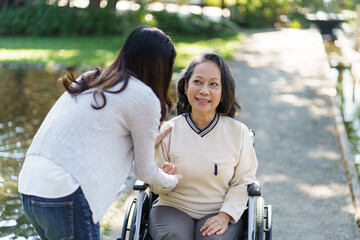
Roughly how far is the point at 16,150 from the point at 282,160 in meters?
3.21

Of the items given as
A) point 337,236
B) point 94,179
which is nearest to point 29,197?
point 94,179

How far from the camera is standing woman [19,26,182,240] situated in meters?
2.20

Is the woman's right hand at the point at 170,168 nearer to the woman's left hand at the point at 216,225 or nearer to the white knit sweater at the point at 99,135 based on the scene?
the woman's left hand at the point at 216,225

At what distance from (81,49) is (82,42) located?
5.63ft

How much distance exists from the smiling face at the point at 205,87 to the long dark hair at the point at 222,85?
3 centimetres

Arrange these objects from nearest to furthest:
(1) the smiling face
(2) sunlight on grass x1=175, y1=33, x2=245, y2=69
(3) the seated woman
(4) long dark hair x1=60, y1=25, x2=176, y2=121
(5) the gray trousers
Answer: (4) long dark hair x1=60, y1=25, x2=176, y2=121 → (5) the gray trousers → (3) the seated woman → (1) the smiling face → (2) sunlight on grass x1=175, y1=33, x2=245, y2=69

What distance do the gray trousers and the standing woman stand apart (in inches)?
25.0

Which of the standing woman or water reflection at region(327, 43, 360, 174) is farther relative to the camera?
water reflection at region(327, 43, 360, 174)

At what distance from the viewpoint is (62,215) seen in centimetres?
221

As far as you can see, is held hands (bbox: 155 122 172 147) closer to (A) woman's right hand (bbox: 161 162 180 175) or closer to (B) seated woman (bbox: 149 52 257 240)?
(B) seated woman (bbox: 149 52 257 240)

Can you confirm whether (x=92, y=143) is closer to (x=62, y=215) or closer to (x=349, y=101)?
(x=62, y=215)

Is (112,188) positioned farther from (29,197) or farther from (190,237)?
(190,237)

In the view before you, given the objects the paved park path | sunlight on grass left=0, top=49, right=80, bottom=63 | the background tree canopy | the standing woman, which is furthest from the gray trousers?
the background tree canopy

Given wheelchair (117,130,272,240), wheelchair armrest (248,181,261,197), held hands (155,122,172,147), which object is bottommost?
wheelchair (117,130,272,240)
